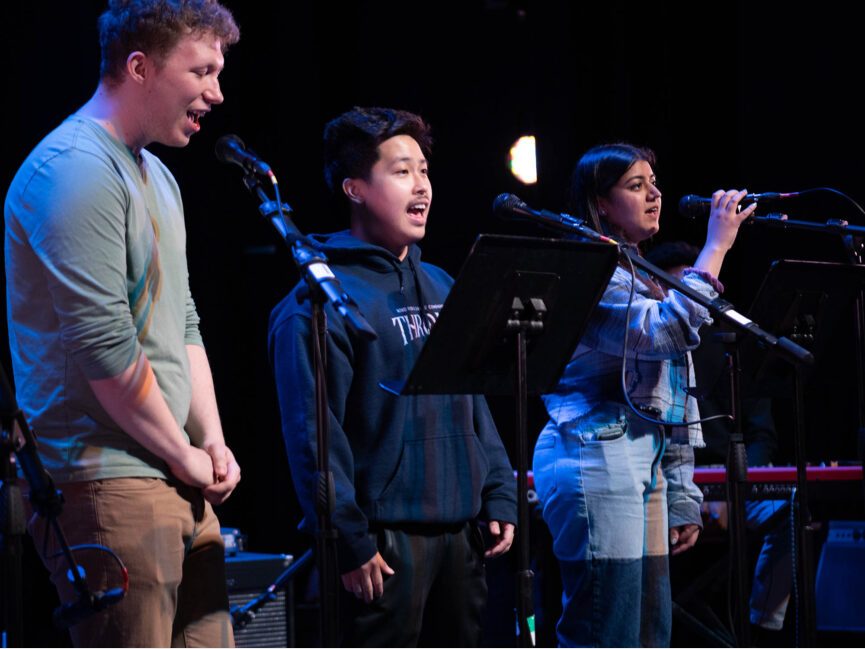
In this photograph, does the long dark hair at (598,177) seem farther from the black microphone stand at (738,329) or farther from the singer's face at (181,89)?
the singer's face at (181,89)

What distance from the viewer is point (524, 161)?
205 inches

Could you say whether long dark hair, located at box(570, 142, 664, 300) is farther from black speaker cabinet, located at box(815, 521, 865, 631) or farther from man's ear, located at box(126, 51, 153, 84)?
black speaker cabinet, located at box(815, 521, 865, 631)

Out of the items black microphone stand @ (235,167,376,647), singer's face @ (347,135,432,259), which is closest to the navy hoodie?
singer's face @ (347,135,432,259)

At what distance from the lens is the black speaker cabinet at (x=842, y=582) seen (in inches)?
190

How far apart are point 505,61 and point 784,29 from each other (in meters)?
1.42

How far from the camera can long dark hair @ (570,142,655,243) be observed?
129 inches

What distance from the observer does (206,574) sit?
2.25m

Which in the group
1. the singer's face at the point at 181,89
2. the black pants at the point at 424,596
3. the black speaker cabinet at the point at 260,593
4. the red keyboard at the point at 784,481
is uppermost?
the singer's face at the point at 181,89

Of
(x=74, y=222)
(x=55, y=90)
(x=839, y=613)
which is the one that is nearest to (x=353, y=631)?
(x=74, y=222)

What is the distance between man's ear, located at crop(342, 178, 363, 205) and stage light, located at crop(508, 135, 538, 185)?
232 cm

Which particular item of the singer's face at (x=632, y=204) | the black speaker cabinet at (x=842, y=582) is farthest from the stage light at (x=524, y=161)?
the black speaker cabinet at (x=842, y=582)

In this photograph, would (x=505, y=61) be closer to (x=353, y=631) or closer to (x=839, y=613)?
(x=839, y=613)

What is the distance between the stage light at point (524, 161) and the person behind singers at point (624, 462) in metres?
2.07

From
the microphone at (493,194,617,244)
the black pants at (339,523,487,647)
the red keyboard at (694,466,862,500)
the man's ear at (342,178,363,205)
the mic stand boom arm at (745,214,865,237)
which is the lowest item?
the red keyboard at (694,466,862,500)
